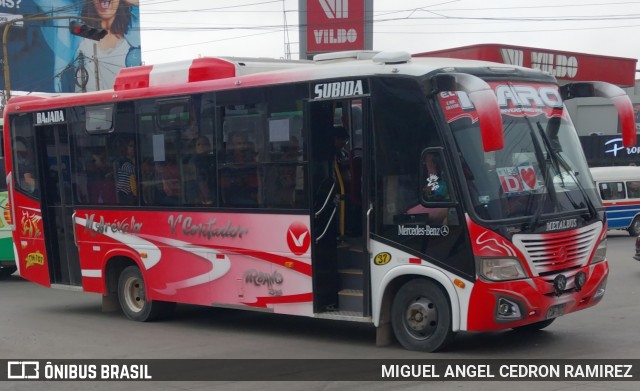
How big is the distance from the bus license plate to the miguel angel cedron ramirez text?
72cm

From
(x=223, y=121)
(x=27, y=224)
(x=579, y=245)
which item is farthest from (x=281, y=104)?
(x=27, y=224)

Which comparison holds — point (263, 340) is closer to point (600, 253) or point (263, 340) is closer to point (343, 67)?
point (343, 67)

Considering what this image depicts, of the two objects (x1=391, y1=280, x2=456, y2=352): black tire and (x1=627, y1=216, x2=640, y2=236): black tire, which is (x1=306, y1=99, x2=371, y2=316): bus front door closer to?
(x1=391, y1=280, x2=456, y2=352): black tire

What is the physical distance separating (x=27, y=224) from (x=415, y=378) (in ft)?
28.1

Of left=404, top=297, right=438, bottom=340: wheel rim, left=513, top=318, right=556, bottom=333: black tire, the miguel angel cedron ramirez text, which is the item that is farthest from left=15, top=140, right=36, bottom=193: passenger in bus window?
left=513, top=318, right=556, bottom=333: black tire

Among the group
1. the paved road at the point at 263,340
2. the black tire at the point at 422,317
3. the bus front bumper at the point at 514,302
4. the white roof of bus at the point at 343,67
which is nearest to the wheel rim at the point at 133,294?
the paved road at the point at 263,340

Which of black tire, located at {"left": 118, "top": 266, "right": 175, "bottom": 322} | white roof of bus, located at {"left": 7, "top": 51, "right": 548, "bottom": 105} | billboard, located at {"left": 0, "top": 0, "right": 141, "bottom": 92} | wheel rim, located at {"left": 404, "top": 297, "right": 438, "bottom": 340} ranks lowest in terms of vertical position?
black tire, located at {"left": 118, "top": 266, "right": 175, "bottom": 322}

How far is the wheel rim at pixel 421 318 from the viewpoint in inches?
410

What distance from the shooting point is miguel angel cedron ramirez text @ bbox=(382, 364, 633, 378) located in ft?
30.1

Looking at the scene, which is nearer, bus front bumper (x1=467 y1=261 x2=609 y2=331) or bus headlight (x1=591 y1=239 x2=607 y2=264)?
bus front bumper (x1=467 y1=261 x2=609 y2=331)

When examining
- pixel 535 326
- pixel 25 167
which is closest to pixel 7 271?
pixel 25 167

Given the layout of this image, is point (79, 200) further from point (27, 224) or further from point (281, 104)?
point (281, 104)

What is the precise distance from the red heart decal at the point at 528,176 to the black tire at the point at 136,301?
19.7 feet

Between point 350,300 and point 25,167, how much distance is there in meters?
6.82
